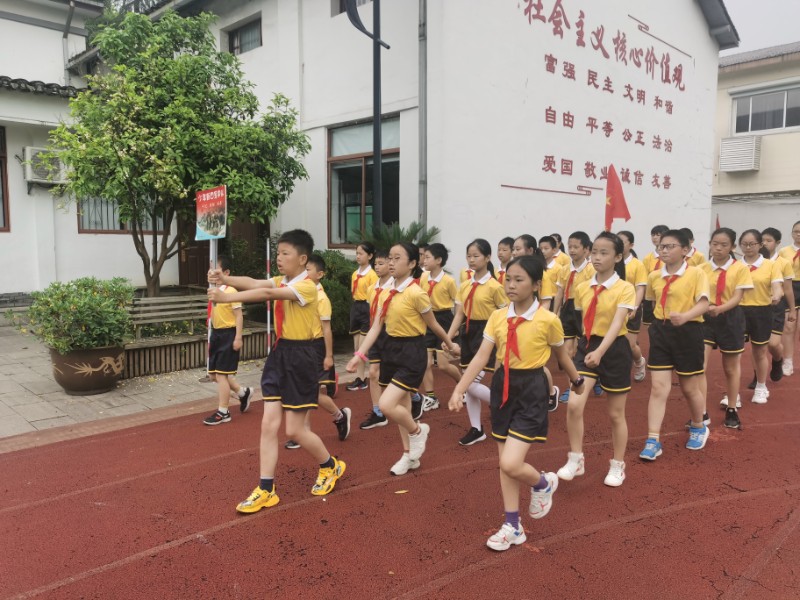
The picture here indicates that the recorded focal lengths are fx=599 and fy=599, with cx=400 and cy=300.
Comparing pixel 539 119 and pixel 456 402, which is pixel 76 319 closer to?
pixel 456 402

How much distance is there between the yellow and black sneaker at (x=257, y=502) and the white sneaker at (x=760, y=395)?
5.29 metres

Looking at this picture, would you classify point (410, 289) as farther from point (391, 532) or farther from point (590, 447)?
point (590, 447)

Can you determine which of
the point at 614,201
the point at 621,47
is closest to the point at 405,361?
the point at 614,201

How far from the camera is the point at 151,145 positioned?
7930mm

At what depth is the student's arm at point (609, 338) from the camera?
400 cm

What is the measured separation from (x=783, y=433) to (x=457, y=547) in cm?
377

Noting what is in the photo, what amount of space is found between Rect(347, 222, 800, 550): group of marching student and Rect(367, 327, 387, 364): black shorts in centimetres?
2

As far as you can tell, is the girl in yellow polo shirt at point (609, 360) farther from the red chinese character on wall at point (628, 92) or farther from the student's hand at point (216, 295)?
the red chinese character on wall at point (628, 92)

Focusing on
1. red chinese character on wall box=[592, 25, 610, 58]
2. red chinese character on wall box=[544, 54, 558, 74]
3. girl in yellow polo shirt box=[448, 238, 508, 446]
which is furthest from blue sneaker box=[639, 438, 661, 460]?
red chinese character on wall box=[592, 25, 610, 58]

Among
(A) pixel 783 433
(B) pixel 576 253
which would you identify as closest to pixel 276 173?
(B) pixel 576 253

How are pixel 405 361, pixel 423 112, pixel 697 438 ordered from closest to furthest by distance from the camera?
pixel 405 361 → pixel 697 438 → pixel 423 112

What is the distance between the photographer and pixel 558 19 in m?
10.9

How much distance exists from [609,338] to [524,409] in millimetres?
1048

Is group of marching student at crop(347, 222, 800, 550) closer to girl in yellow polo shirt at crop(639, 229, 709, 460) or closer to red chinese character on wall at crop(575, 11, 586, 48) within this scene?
girl in yellow polo shirt at crop(639, 229, 709, 460)
